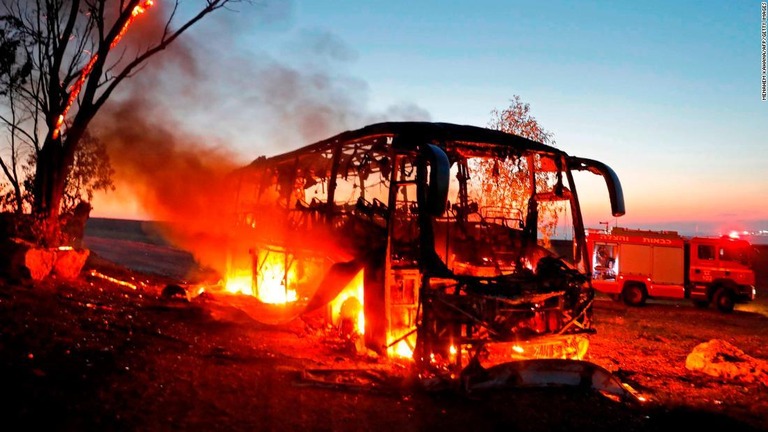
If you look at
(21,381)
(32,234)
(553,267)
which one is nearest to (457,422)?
(553,267)

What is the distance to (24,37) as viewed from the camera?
15.0m

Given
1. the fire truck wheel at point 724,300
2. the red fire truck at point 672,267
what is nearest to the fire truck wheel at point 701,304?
the red fire truck at point 672,267

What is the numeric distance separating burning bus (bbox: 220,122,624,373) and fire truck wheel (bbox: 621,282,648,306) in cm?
1278

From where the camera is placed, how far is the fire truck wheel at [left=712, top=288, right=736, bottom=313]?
22109 mm

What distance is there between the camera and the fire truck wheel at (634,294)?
2336cm

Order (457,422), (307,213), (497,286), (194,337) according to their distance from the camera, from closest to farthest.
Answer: (457,422) → (497,286) → (194,337) → (307,213)

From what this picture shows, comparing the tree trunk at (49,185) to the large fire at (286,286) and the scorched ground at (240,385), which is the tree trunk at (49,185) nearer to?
the scorched ground at (240,385)

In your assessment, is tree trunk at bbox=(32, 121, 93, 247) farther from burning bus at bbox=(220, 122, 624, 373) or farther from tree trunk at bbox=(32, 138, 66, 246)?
burning bus at bbox=(220, 122, 624, 373)

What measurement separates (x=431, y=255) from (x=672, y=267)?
18.1 meters

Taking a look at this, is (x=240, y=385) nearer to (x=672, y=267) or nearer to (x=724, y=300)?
(x=672, y=267)

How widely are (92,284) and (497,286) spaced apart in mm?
9285

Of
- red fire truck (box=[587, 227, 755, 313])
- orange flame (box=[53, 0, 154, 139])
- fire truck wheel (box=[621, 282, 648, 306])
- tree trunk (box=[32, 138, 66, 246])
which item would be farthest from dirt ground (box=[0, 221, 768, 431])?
red fire truck (box=[587, 227, 755, 313])

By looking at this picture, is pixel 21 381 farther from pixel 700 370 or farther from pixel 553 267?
pixel 700 370

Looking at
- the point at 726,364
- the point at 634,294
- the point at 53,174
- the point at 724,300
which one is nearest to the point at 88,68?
the point at 53,174
